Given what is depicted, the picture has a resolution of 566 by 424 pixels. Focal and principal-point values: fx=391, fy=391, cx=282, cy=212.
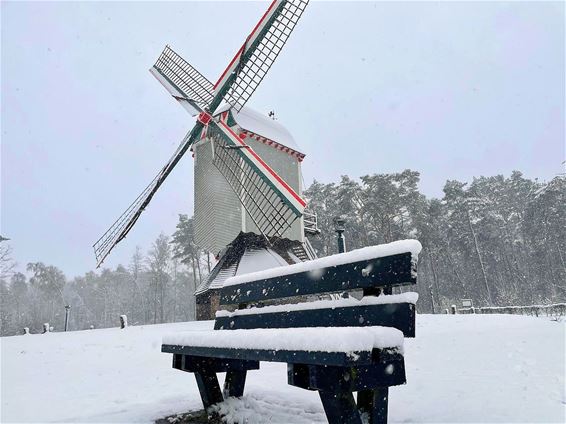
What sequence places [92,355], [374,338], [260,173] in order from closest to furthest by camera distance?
[374,338] → [92,355] → [260,173]

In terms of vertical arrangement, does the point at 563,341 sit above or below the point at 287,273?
below

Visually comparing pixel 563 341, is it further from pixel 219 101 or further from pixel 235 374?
pixel 219 101

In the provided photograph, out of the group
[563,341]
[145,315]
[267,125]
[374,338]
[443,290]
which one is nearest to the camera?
[374,338]

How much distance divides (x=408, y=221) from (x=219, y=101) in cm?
3383

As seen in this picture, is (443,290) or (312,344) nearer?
(312,344)

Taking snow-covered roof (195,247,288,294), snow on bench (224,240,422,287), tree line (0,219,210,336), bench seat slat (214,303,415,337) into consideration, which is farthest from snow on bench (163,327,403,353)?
tree line (0,219,210,336)

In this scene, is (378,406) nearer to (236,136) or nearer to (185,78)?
(236,136)

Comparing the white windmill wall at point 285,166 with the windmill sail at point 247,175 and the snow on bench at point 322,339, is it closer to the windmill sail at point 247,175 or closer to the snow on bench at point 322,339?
the windmill sail at point 247,175

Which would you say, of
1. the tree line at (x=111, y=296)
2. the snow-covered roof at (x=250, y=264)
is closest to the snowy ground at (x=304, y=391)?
the snow-covered roof at (x=250, y=264)

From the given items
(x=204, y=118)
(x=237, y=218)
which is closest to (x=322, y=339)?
(x=237, y=218)

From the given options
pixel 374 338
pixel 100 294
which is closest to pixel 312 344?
pixel 374 338

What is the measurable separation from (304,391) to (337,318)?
6.97 feet

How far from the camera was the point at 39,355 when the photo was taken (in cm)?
1042

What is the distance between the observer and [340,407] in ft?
6.35
